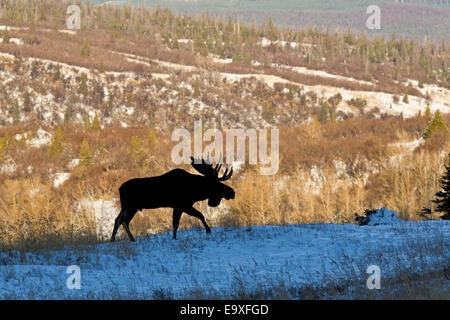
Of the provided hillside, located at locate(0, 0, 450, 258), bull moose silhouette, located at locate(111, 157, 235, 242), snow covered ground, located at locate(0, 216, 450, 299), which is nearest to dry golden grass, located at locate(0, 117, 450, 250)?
hillside, located at locate(0, 0, 450, 258)

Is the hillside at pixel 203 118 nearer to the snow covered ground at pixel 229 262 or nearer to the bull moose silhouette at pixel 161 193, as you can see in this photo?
the bull moose silhouette at pixel 161 193

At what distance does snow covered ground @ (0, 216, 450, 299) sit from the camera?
7184 mm

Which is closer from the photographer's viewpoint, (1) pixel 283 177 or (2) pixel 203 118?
(1) pixel 283 177

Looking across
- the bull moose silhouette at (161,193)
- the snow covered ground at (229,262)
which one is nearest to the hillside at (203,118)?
the bull moose silhouette at (161,193)

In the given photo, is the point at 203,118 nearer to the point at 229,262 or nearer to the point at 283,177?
the point at 283,177

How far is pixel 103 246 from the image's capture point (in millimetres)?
10820

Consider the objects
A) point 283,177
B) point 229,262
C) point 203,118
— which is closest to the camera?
point 229,262

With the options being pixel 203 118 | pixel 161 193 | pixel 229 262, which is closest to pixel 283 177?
pixel 161 193

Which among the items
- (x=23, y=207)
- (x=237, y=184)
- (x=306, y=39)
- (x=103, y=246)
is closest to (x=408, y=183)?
(x=237, y=184)

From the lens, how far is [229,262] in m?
8.99

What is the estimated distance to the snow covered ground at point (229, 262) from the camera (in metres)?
7.18

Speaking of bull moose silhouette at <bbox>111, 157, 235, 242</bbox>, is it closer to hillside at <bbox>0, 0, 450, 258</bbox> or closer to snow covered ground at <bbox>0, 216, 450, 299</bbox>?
snow covered ground at <bbox>0, 216, 450, 299</bbox>
